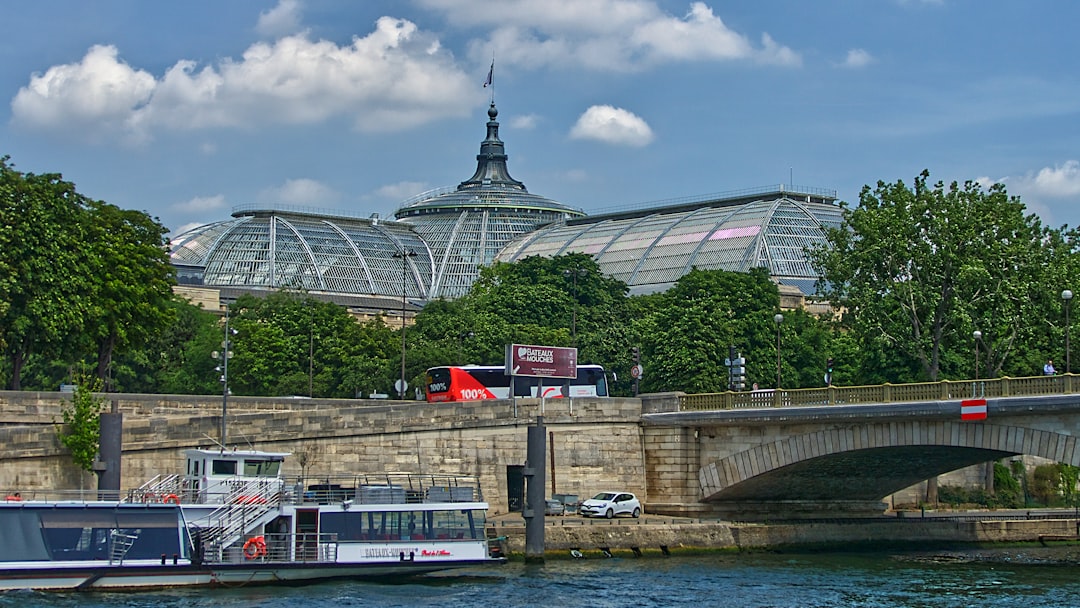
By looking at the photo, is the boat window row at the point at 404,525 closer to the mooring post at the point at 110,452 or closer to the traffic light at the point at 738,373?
the mooring post at the point at 110,452

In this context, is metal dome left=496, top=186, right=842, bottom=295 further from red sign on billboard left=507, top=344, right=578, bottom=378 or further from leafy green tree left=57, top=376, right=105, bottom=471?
leafy green tree left=57, top=376, right=105, bottom=471

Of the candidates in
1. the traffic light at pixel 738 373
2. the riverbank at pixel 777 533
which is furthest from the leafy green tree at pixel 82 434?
the traffic light at pixel 738 373

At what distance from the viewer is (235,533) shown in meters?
56.8

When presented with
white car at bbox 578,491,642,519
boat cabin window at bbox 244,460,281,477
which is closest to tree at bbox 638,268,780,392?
white car at bbox 578,491,642,519

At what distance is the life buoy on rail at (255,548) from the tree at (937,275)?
42059 mm

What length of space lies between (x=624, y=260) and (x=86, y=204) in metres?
104

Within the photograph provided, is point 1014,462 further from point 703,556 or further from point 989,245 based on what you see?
point 703,556

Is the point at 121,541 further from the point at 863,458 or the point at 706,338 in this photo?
the point at 706,338

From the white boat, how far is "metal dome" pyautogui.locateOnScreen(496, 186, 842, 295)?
114 m

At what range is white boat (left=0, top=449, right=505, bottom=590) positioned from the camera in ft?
177

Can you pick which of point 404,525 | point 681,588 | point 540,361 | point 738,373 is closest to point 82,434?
point 404,525

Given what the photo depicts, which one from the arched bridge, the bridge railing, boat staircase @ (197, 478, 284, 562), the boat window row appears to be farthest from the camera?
the arched bridge

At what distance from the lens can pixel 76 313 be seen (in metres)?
79.4

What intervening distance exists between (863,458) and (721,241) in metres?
112
